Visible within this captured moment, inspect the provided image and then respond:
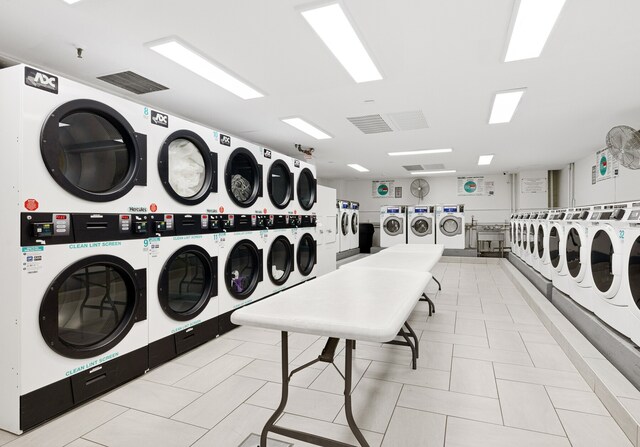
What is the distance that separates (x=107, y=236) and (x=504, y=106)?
15.2 feet

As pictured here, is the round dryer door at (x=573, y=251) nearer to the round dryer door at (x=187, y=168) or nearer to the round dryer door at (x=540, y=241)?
the round dryer door at (x=540, y=241)

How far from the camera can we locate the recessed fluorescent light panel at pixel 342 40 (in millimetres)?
2385

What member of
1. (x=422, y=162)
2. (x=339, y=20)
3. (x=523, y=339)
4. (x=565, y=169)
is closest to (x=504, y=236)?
(x=565, y=169)

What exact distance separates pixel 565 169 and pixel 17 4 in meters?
11.1

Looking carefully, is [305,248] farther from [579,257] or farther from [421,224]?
[421,224]

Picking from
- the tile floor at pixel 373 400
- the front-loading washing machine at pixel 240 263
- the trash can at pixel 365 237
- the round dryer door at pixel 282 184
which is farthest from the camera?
the trash can at pixel 365 237

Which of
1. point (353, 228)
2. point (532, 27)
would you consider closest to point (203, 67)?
point (532, 27)

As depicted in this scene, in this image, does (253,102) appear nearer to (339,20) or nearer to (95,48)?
(95,48)

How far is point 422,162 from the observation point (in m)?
8.47

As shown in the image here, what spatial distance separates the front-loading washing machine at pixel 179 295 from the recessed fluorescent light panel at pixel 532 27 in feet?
9.60

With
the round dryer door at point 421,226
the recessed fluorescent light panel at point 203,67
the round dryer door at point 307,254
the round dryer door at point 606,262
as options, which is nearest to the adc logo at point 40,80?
the recessed fluorescent light panel at point 203,67

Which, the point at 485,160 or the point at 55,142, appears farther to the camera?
the point at 485,160

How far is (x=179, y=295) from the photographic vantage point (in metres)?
3.51

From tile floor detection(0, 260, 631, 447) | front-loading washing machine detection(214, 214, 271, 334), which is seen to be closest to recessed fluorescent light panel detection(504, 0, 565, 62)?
tile floor detection(0, 260, 631, 447)
